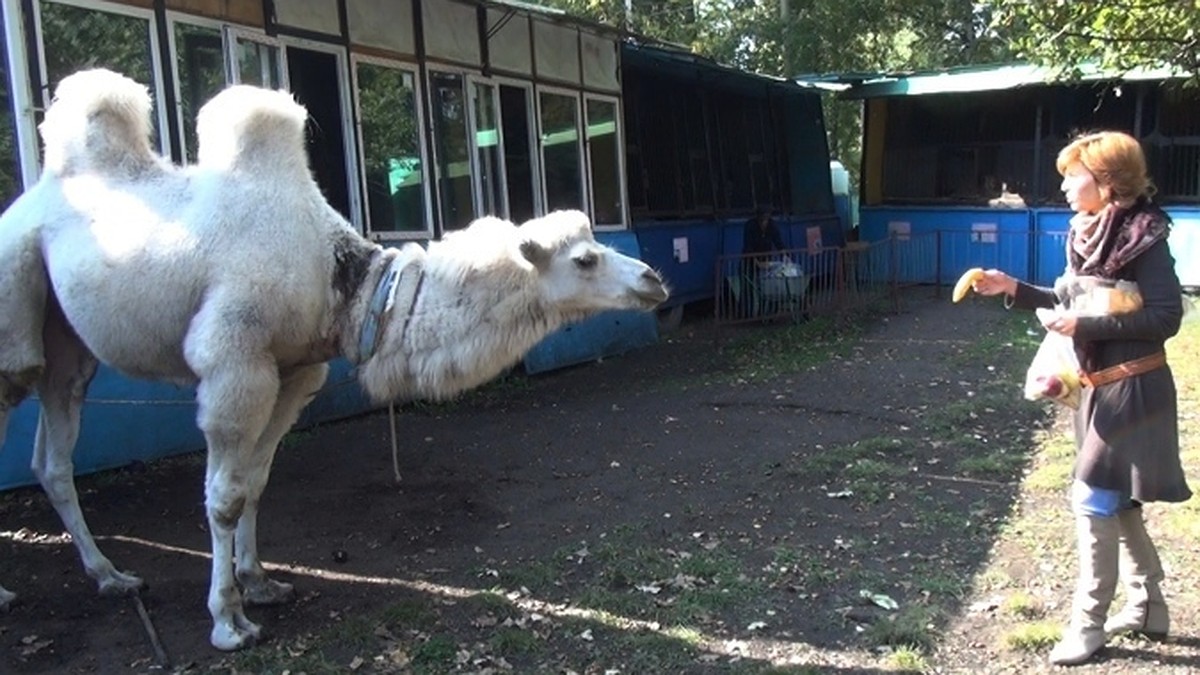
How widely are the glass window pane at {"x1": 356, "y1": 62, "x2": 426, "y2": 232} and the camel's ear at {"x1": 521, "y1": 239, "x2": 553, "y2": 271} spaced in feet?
15.5

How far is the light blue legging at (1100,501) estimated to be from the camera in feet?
11.8

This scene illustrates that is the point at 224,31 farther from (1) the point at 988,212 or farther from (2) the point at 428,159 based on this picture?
(1) the point at 988,212

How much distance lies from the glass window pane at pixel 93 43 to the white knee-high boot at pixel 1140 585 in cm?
588

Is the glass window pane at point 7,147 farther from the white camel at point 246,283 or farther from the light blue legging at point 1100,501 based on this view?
the light blue legging at point 1100,501

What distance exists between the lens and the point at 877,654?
389 cm

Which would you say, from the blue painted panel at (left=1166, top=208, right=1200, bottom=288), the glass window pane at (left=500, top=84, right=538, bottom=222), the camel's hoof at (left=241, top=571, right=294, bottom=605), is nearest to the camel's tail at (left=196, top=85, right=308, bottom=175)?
the camel's hoof at (left=241, top=571, right=294, bottom=605)

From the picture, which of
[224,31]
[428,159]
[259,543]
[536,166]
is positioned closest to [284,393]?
[259,543]

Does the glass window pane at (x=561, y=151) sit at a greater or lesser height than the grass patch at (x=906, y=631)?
greater

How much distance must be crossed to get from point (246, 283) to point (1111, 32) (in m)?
7.94

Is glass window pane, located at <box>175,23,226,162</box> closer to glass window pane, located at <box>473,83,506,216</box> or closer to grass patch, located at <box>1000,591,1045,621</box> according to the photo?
glass window pane, located at <box>473,83,506,216</box>

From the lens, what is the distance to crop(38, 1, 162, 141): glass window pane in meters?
5.96

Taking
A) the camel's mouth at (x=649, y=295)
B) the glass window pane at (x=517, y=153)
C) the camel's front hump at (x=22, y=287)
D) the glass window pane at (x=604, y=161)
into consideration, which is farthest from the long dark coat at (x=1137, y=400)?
the glass window pane at (x=604, y=161)

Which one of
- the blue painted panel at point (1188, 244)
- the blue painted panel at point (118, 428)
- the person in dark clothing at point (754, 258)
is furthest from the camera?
the blue painted panel at point (1188, 244)

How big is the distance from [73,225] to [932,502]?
180 inches
